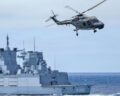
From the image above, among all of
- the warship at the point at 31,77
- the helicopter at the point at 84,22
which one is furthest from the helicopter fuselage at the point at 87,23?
the warship at the point at 31,77

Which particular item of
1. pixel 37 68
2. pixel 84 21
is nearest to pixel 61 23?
pixel 84 21

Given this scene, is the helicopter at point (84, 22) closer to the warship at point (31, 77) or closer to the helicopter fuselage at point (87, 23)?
the helicopter fuselage at point (87, 23)

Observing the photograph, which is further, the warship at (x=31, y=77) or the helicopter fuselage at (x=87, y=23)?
the warship at (x=31, y=77)

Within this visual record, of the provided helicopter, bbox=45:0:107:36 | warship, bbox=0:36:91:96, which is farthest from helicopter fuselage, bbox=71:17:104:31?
warship, bbox=0:36:91:96

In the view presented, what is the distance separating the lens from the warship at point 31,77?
95.7 metres

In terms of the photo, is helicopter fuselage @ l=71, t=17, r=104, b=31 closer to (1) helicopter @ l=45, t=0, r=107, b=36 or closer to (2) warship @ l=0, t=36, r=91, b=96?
(1) helicopter @ l=45, t=0, r=107, b=36

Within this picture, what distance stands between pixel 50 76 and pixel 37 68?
3.33 m

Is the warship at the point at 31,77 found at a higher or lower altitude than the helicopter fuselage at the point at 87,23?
lower

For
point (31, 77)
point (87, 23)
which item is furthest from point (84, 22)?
point (31, 77)

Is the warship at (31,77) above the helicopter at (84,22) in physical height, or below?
below

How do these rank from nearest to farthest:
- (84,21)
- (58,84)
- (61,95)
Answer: (84,21)
(61,95)
(58,84)

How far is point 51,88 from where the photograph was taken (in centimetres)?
9512

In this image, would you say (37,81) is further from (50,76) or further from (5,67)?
(5,67)

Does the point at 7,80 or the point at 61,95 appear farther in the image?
the point at 7,80
